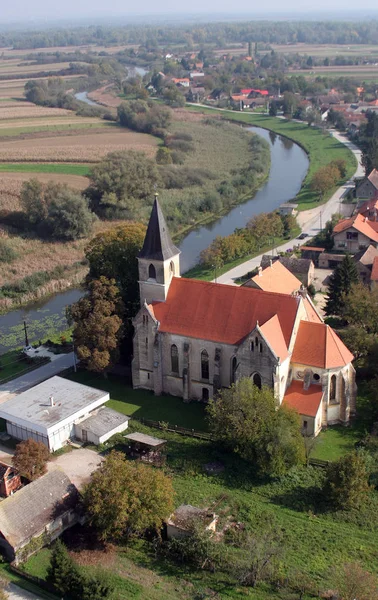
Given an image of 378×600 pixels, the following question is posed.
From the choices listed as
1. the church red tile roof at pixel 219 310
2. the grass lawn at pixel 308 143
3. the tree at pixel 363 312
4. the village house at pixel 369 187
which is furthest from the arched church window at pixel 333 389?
the village house at pixel 369 187

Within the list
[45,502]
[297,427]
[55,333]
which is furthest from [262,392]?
[55,333]

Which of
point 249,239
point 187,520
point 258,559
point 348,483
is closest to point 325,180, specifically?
point 249,239

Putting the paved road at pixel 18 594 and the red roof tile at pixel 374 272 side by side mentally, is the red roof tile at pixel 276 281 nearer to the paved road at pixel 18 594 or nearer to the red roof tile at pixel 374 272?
the red roof tile at pixel 374 272

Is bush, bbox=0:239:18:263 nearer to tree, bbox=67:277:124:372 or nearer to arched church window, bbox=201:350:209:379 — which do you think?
tree, bbox=67:277:124:372

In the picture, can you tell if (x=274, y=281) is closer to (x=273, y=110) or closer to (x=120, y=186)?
(x=120, y=186)

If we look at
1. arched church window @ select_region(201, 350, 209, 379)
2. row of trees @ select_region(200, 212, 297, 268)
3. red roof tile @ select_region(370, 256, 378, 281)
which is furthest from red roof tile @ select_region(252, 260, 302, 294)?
row of trees @ select_region(200, 212, 297, 268)

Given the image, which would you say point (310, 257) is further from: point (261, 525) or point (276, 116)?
point (276, 116)
